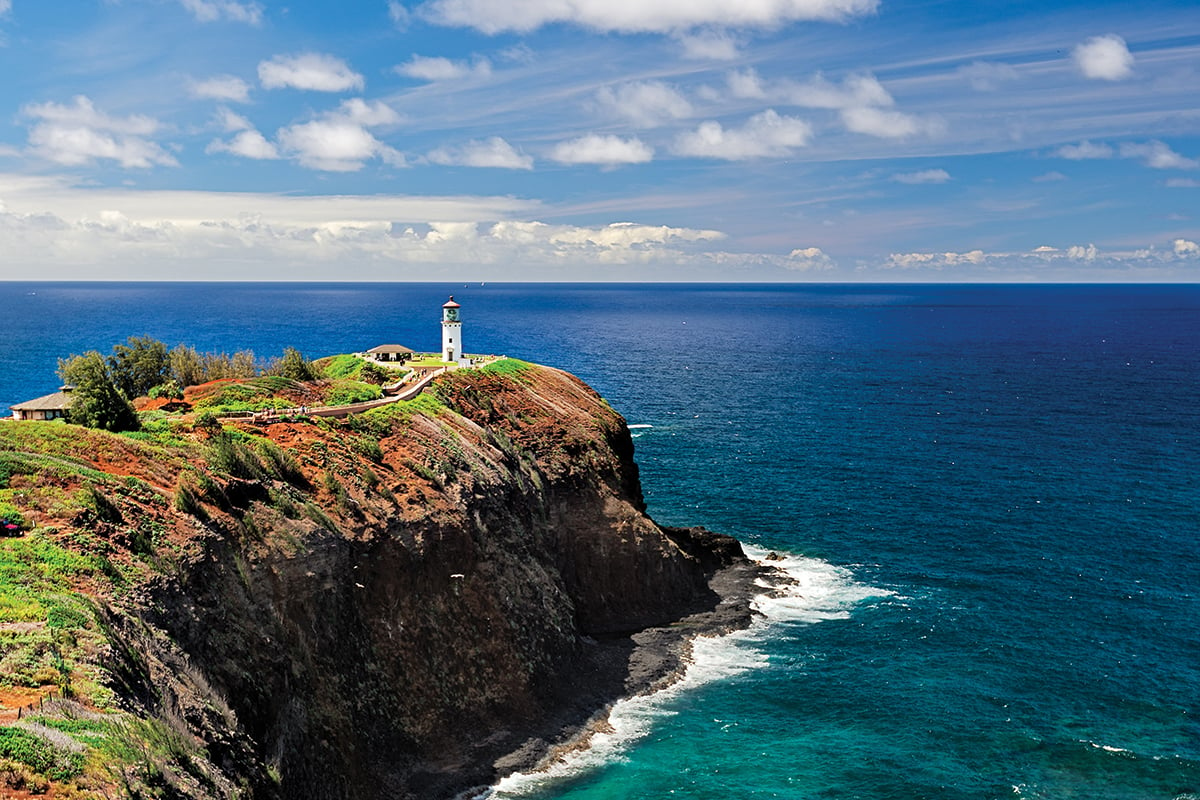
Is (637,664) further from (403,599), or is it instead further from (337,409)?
(337,409)

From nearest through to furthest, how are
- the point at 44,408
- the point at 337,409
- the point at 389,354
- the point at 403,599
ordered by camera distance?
the point at 403,599 → the point at 337,409 → the point at 44,408 → the point at 389,354

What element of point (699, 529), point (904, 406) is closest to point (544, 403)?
point (699, 529)

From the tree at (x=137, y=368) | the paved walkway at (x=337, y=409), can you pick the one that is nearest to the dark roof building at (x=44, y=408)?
the tree at (x=137, y=368)

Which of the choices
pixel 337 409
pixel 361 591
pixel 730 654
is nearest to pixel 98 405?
pixel 337 409

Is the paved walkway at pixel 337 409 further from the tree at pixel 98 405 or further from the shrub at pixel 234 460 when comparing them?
the shrub at pixel 234 460

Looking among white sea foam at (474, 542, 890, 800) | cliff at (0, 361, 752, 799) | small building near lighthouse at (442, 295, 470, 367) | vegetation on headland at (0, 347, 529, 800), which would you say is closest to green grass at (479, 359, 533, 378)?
cliff at (0, 361, 752, 799)

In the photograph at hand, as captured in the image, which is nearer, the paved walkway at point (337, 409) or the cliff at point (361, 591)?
the cliff at point (361, 591)
